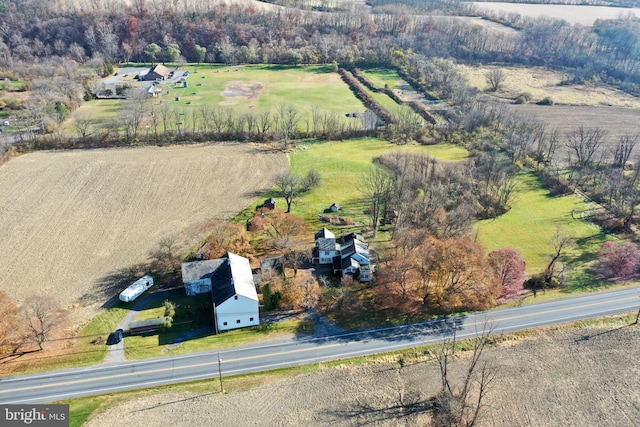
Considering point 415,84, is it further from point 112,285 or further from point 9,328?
point 9,328

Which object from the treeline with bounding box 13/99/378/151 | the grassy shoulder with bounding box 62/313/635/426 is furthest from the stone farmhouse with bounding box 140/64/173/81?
the grassy shoulder with bounding box 62/313/635/426

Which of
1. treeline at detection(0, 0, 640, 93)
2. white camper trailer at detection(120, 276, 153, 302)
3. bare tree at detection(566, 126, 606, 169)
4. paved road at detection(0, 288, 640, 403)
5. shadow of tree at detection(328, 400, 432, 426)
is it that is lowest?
shadow of tree at detection(328, 400, 432, 426)

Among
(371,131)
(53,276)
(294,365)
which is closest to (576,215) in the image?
(371,131)

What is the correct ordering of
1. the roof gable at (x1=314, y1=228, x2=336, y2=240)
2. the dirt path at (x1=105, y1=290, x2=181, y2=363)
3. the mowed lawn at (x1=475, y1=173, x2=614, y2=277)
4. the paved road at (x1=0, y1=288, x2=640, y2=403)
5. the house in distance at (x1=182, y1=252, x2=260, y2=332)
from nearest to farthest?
the paved road at (x1=0, y1=288, x2=640, y2=403), the dirt path at (x1=105, y1=290, x2=181, y2=363), the house in distance at (x1=182, y1=252, x2=260, y2=332), the roof gable at (x1=314, y1=228, x2=336, y2=240), the mowed lawn at (x1=475, y1=173, x2=614, y2=277)

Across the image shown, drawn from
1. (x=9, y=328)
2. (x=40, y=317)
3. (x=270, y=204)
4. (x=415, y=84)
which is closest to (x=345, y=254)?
(x=270, y=204)

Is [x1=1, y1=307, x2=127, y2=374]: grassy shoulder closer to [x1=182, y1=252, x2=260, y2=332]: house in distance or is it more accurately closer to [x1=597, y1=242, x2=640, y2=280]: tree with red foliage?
[x1=182, y1=252, x2=260, y2=332]: house in distance

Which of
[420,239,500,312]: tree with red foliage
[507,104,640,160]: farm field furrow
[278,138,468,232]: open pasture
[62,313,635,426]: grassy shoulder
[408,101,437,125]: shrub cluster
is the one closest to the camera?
[62,313,635,426]: grassy shoulder

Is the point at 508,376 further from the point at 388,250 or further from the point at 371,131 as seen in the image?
the point at 371,131
